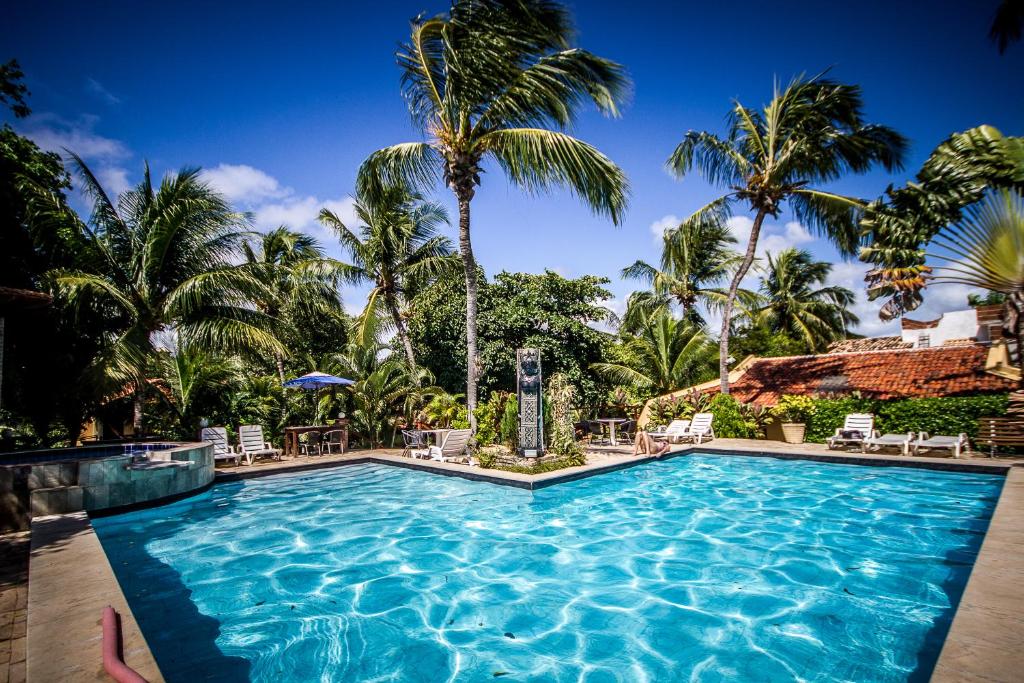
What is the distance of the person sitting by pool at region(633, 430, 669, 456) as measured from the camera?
1237cm

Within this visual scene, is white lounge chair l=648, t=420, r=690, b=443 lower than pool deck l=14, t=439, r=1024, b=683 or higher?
higher

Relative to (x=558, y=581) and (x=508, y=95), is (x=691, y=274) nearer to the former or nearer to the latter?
(x=508, y=95)

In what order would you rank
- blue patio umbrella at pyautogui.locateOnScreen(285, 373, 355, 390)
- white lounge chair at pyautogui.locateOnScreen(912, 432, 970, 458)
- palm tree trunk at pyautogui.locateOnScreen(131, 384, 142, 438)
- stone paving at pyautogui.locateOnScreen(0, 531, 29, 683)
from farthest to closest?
blue patio umbrella at pyautogui.locateOnScreen(285, 373, 355, 390), palm tree trunk at pyautogui.locateOnScreen(131, 384, 142, 438), white lounge chair at pyautogui.locateOnScreen(912, 432, 970, 458), stone paving at pyautogui.locateOnScreen(0, 531, 29, 683)

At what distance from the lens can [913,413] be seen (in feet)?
39.7

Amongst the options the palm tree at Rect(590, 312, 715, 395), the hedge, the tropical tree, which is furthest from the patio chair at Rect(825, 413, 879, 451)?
the palm tree at Rect(590, 312, 715, 395)

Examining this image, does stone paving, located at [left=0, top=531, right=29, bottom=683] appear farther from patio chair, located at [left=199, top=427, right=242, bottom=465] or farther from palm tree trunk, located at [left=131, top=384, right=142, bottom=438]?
patio chair, located at [left=199, top=427, right=242, bottom=465]

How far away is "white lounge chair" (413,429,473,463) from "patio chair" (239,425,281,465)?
3.94m

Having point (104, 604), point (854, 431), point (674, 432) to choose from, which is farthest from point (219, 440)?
point (854, 431)

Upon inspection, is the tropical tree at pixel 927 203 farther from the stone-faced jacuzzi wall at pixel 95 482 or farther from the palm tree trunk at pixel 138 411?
the palm tree trunk at pixel 138 411

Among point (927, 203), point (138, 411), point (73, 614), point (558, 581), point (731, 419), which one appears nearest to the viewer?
point (73, 614)

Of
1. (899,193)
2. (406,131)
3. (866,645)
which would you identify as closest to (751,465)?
(899,193)

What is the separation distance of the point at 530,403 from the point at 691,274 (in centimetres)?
1317

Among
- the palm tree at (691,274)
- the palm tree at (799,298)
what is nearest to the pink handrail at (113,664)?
the palm tree at (691,274)

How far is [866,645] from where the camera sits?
12.6ft
